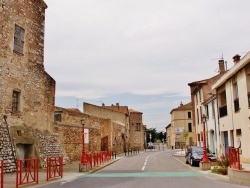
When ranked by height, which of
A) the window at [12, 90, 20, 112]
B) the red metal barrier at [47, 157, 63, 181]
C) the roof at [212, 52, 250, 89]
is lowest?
the red metal barrier at [47, 157, 63, 181]

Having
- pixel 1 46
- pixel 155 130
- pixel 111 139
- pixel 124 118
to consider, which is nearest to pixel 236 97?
pixel 1 46

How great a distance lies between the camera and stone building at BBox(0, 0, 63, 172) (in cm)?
2002

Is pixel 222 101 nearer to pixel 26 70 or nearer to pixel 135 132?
pixel 26 70

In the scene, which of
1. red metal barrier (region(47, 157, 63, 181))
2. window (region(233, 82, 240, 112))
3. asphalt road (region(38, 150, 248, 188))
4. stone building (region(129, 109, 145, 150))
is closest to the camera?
asphalt road (region(38, 150, 248, 188))

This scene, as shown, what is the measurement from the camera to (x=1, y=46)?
65.4 ft

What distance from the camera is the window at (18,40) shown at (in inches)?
851

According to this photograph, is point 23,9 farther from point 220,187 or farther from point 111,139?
point 111,139

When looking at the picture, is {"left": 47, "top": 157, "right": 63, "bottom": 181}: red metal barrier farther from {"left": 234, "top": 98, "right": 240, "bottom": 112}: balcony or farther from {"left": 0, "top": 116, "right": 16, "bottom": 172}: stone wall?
{"left": 234, "top": 98, "right": 240, "bottom": 112}: balcony

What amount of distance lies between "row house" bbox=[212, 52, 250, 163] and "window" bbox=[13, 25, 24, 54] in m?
14.4

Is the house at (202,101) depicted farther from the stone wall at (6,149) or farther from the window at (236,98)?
the stone wall at (6,149)

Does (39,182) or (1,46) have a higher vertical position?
(1,46)

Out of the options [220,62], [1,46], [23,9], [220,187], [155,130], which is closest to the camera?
[220,187]

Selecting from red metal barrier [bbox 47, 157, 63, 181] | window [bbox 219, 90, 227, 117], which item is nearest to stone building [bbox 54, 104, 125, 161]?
red metal barrier [bbox 47, 157, 63, 181]

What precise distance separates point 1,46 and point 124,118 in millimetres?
43004
